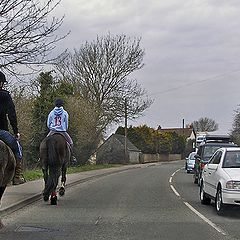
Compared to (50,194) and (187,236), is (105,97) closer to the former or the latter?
(50,194)

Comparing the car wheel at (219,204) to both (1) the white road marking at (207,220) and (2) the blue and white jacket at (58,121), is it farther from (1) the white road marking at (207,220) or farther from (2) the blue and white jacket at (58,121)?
(2) the blue and white jacket at (58,121)

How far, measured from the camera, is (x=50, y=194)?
14703 millimetres

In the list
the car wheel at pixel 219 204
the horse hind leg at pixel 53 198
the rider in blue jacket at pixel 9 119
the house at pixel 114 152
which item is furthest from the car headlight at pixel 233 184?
the house at pixel 114 152

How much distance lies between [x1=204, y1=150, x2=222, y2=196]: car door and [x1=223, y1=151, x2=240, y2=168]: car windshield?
0.27 m

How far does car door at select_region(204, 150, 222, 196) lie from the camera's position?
1447 centimetres

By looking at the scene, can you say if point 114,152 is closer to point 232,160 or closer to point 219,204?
point 232,160

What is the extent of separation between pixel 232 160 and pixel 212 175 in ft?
2.05

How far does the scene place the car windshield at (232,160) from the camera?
14450mm

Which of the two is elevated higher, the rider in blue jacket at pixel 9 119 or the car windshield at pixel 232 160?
the rider in blue jacket at pixel 9 119

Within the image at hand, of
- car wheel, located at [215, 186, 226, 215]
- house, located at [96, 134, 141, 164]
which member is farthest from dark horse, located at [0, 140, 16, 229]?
house, located at [96, 134, 141, 164]

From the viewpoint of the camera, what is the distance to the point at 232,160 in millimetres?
14648

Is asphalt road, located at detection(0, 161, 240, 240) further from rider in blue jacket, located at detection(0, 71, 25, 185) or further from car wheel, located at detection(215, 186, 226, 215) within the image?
rider in blue jacket, located at detection(0, 71, 25, 185)

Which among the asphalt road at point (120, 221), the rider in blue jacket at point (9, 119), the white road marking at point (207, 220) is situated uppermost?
the rider in blue jacket at point (9, 119)

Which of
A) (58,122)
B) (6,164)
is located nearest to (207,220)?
(58,122)
